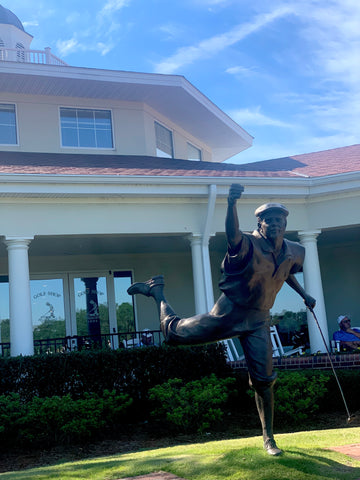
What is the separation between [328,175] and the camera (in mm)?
11008

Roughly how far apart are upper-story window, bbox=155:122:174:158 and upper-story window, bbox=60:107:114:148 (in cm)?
143

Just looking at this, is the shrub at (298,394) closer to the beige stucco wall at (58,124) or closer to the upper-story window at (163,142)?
the beige stucco wall at (58,124)

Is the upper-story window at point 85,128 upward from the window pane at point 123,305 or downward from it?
upward

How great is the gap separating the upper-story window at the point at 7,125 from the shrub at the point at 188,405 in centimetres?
715

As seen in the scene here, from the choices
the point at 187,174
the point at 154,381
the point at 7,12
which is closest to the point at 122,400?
the point at 154,381

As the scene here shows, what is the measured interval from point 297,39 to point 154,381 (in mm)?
15905

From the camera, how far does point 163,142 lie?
48.9 feet

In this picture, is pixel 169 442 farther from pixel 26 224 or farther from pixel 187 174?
pixel 187 174

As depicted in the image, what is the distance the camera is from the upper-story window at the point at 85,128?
13414 millimetres

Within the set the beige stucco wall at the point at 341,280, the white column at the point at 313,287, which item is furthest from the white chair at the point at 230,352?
A: the beige stucco wall at the point at 341,280

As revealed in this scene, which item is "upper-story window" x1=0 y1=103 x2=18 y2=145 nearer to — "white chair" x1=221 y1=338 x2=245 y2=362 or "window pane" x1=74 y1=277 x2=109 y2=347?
"window pane" x1=74 y1=277 x2=109 y2=347

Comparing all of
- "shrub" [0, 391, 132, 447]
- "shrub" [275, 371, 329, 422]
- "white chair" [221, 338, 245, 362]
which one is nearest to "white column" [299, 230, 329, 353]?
"white chair" [221, 338, 245, 362]

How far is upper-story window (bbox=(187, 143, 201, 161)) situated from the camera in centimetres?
1608

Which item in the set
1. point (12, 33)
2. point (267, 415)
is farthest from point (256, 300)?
point (12, 33)
